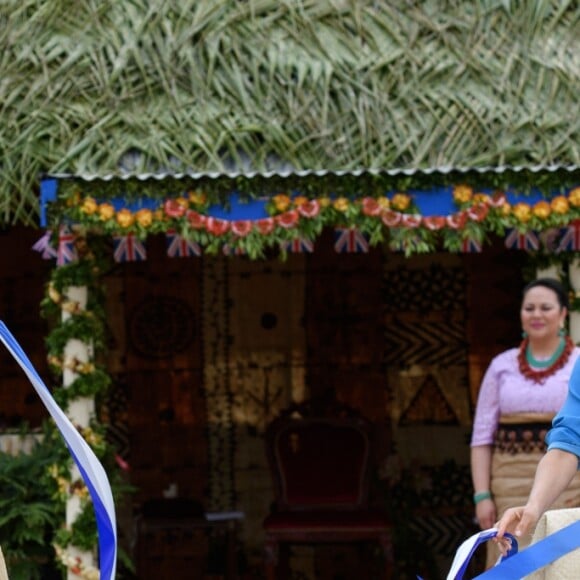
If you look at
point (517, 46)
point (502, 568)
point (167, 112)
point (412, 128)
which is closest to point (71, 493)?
point (167, 112)

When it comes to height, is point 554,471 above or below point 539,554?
above

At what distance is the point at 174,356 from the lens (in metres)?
9.90

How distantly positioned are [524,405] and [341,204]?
1331 millimetres

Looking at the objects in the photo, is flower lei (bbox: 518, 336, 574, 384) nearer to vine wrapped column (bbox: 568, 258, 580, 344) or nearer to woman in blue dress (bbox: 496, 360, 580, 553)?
vine wrapped column (bbox: 568, 258, 580, 344)

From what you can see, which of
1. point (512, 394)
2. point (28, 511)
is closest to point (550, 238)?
point (512, 394)

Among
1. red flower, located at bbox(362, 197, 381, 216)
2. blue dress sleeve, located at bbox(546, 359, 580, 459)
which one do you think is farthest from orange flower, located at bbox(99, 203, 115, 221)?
blue dress sleeve, located at bbox(546, 359, 580, 459)

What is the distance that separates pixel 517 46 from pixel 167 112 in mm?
2026

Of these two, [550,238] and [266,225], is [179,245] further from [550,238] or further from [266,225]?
[550,238]

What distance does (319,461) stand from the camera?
9062 mm

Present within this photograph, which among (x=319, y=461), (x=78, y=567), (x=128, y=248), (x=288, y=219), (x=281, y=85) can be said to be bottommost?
(x=78, y=567)

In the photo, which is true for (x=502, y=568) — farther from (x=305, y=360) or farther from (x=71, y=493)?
(x=305, y=360)

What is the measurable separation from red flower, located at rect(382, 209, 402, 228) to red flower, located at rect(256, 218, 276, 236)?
1.77ft

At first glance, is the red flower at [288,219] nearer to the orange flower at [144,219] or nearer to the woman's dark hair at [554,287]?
the orange flower at [144,219]

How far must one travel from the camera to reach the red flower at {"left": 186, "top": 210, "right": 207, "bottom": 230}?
23.0 ft
